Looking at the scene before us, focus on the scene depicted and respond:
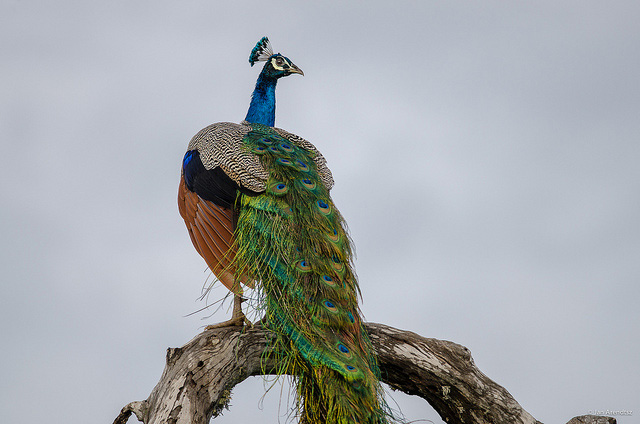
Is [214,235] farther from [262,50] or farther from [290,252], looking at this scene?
[262,50]

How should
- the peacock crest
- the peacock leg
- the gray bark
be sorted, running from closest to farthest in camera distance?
the gray bark → the peacock leg → the peacock crest

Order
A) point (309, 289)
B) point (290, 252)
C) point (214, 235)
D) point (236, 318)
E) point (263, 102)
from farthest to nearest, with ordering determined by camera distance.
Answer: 1. point (263, 102)
2. point (236, 318)
3. point (214, 235)
4. point (290, 252)
5. point (309, 289)

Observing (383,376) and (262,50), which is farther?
(262,50)

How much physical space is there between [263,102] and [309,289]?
3.47m

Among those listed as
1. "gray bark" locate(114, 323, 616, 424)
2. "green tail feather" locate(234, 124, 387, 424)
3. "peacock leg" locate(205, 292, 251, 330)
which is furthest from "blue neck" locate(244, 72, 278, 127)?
"gray bark" locate(114, 323, 616, 424)

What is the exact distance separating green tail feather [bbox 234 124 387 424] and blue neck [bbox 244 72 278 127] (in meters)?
1.92

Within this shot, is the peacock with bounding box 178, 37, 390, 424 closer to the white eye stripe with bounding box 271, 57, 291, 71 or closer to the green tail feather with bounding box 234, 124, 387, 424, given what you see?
the green tail feather with bounding box 234, 124, 387, 424

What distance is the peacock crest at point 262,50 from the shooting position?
7.81 meters

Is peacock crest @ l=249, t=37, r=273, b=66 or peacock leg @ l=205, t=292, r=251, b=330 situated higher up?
peacock crest @ l=249, t=37, r=273, b=66

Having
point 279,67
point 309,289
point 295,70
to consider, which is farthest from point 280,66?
point 309,289

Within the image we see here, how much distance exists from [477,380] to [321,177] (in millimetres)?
2168

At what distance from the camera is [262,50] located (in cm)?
782

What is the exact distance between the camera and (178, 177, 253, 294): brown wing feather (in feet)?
16.8

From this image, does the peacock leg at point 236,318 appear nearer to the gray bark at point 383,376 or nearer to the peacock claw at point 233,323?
the peacock claw at point 233,323
